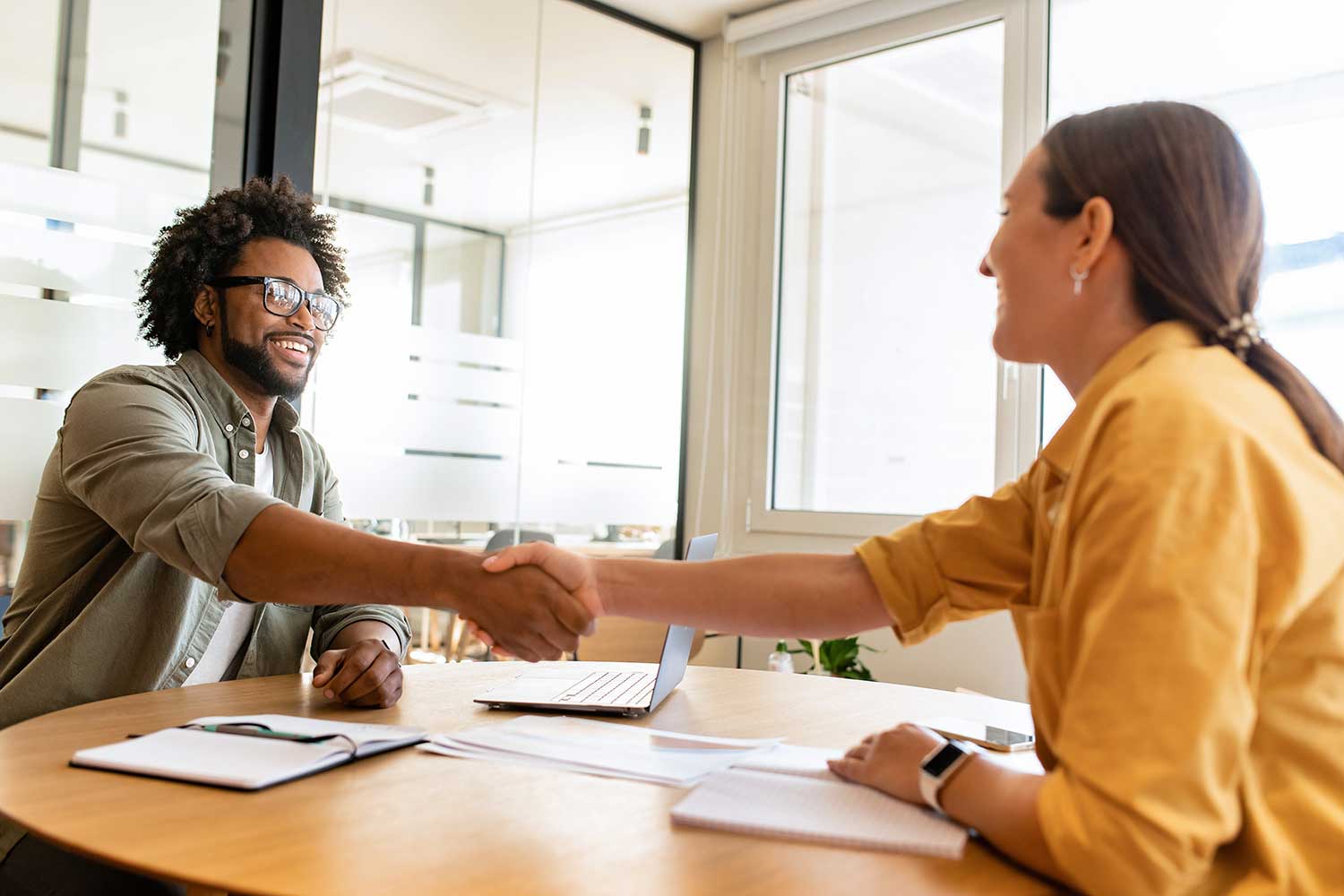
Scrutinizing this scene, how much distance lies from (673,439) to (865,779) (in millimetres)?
3573

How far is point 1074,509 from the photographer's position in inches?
38.3

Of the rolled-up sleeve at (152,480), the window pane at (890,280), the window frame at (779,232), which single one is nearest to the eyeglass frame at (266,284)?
the rolled-up sleeve at (152,480)

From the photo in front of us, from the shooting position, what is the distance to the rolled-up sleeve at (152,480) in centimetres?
153

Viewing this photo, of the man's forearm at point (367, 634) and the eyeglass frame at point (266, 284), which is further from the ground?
the eyeglass frame at point (266, 284)

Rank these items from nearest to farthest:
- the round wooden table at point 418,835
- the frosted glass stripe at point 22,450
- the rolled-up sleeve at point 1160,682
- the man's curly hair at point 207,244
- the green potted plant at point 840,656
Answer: the rolled-up sleeve at point 1160,682, the round wooden table at point 418,835, the man's curly hair at point 207,244, the frosted glass stripe at point 22,450, the green potted plant at point 840,656

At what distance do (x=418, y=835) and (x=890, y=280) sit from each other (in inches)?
137

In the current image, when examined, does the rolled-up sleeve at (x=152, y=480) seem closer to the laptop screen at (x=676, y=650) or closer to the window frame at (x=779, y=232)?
the laptop screen at (x=676, y=650)

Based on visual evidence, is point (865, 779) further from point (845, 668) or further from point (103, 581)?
point (845, 668)

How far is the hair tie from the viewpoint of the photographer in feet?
3.44

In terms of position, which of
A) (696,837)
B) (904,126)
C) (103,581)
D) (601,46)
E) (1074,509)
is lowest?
(696,837)

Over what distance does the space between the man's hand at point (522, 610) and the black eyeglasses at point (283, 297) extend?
907 millimetres

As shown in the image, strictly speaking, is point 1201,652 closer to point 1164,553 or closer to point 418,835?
point 1164,553

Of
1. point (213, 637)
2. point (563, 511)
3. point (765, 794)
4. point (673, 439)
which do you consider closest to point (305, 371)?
point (213, 637)

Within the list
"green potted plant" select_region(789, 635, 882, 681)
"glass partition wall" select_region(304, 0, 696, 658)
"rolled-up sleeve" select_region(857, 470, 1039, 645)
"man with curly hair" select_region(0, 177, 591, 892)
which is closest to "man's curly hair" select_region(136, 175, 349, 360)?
"man with curly hair" select_region(0, 177, 591, 892)
